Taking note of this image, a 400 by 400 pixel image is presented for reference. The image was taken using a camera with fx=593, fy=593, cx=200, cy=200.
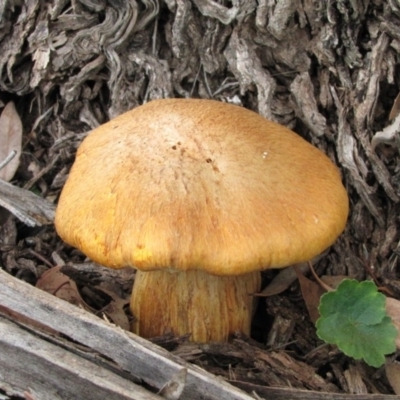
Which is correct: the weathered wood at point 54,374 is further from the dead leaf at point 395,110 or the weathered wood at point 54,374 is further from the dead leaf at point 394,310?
the dead leaf at point 395,110

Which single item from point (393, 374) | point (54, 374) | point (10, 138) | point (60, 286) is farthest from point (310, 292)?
point (10, 138)

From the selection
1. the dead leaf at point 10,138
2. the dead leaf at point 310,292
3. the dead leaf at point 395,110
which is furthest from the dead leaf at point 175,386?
the dead leaf at point 10,138

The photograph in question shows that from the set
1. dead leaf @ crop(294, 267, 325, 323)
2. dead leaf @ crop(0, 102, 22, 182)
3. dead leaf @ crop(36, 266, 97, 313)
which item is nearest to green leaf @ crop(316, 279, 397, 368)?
dead leaf @ crop(294, 267, 325, 323)

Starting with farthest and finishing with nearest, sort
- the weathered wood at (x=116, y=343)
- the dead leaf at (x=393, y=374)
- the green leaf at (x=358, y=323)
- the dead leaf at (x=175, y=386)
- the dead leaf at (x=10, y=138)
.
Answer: the dead leaf at (x=10, y=138)
the dead leaf at (x=393, y=374)
the green leaf at (x=358, y=323)
the weathered wood at (x=116, y=343)
the dead leaf at (x=175, y=386)

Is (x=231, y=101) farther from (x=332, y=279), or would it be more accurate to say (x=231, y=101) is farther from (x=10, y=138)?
(x=10, y=138)

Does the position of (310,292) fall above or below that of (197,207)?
below

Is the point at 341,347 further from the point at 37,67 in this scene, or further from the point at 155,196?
the point at 37,67
